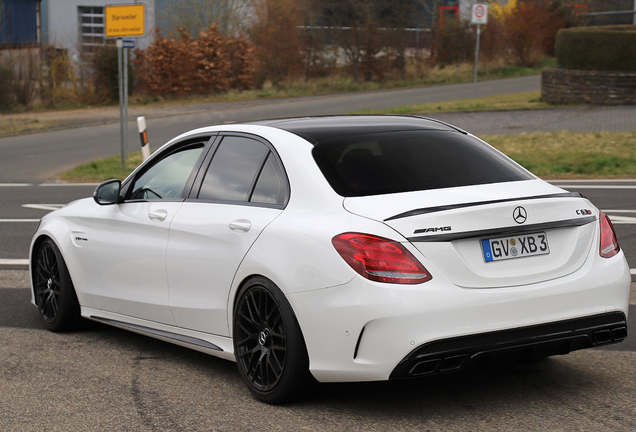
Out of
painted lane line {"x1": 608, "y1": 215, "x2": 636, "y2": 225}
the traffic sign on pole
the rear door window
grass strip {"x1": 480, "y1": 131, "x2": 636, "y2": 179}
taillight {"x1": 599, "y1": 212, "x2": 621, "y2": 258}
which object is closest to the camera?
taillight {"x1": 599, "y1": 212, "x2": 621, "y2": 258}

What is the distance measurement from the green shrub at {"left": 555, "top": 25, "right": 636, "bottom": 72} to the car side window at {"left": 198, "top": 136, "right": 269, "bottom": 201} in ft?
74.5

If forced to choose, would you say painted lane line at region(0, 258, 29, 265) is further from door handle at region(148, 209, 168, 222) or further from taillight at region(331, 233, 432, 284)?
taillight at region(331, 233, 432, 284)

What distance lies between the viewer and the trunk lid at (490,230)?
408cm

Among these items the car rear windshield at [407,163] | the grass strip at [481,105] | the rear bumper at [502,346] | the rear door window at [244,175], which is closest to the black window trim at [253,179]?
the rear door window at [244,175]

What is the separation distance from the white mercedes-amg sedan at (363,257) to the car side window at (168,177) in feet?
Result: 0.06

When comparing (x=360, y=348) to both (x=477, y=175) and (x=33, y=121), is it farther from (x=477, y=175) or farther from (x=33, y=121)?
(x=33, y=121)

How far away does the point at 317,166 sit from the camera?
4645 mm

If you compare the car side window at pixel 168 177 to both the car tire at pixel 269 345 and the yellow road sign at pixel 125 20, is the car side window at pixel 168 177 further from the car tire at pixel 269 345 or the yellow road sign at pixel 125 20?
the yellow road sign at pixel 125 20

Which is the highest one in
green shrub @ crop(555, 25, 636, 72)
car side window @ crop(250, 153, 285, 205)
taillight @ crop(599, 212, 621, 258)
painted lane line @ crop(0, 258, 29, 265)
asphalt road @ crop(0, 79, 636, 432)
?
green shrub @ crop(555, 25, 636, 72)

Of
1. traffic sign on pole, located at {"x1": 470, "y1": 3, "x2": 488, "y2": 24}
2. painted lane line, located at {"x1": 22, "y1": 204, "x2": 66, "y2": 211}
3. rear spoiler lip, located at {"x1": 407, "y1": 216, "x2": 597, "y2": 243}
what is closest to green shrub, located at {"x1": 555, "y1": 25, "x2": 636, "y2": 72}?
traffic sign on pole, located at {"x1": 470, "y1": 3, "x2": 488, "y2": 24}

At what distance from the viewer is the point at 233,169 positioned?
513 cm

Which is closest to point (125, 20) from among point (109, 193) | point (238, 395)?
point (109, 193)

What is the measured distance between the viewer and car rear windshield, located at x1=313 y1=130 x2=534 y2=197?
4555 millimetres

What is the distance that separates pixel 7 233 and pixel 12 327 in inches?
195
